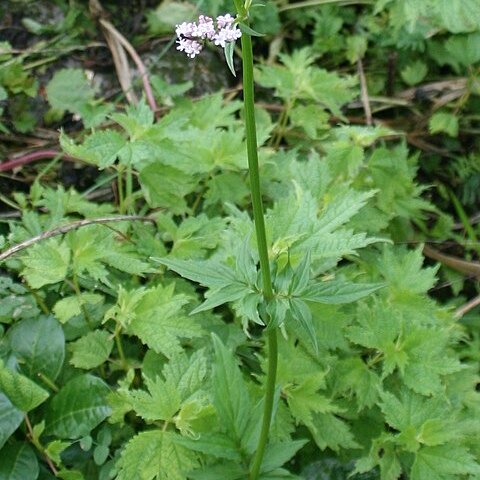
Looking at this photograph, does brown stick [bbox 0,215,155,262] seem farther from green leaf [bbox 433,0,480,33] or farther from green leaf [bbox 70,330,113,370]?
green leaf [bbox 433,0,480,33]

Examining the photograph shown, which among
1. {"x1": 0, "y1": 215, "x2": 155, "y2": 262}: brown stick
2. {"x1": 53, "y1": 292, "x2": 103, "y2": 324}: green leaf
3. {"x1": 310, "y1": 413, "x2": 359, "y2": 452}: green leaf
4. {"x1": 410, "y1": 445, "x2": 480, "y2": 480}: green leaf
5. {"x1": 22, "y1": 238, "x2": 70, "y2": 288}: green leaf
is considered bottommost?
{"x1": 410, "y1": 445, "x2": 480, "y2": 480}: green leaf

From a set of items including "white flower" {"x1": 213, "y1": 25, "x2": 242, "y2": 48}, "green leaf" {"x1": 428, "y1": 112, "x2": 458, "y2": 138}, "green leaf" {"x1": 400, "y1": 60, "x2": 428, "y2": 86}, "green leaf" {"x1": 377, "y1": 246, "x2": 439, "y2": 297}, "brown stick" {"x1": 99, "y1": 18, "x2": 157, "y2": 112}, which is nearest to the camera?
"white flower" {"x1": 213, "y1": 25, "x2": 242, "y2": 48}

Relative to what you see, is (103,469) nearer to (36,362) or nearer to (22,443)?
(22,443)

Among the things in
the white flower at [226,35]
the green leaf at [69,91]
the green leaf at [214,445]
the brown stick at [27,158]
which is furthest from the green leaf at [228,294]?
the green leaf at [69,91]

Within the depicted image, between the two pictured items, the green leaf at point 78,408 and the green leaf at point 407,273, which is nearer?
the green leaf at point 78,408

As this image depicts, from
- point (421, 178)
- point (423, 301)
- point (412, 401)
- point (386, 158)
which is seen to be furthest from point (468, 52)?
point (412, 401)

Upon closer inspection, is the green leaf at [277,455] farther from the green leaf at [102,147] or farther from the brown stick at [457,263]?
the brown stick at [457,263]

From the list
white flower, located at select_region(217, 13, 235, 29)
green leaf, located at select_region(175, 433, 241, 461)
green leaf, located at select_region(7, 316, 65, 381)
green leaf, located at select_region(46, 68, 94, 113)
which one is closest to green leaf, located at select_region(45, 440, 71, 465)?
green leaf, located at select_region(7, 316, 65, 381)

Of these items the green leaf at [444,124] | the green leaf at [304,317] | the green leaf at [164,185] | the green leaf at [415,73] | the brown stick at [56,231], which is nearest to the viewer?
the green leaf at [304,317]
